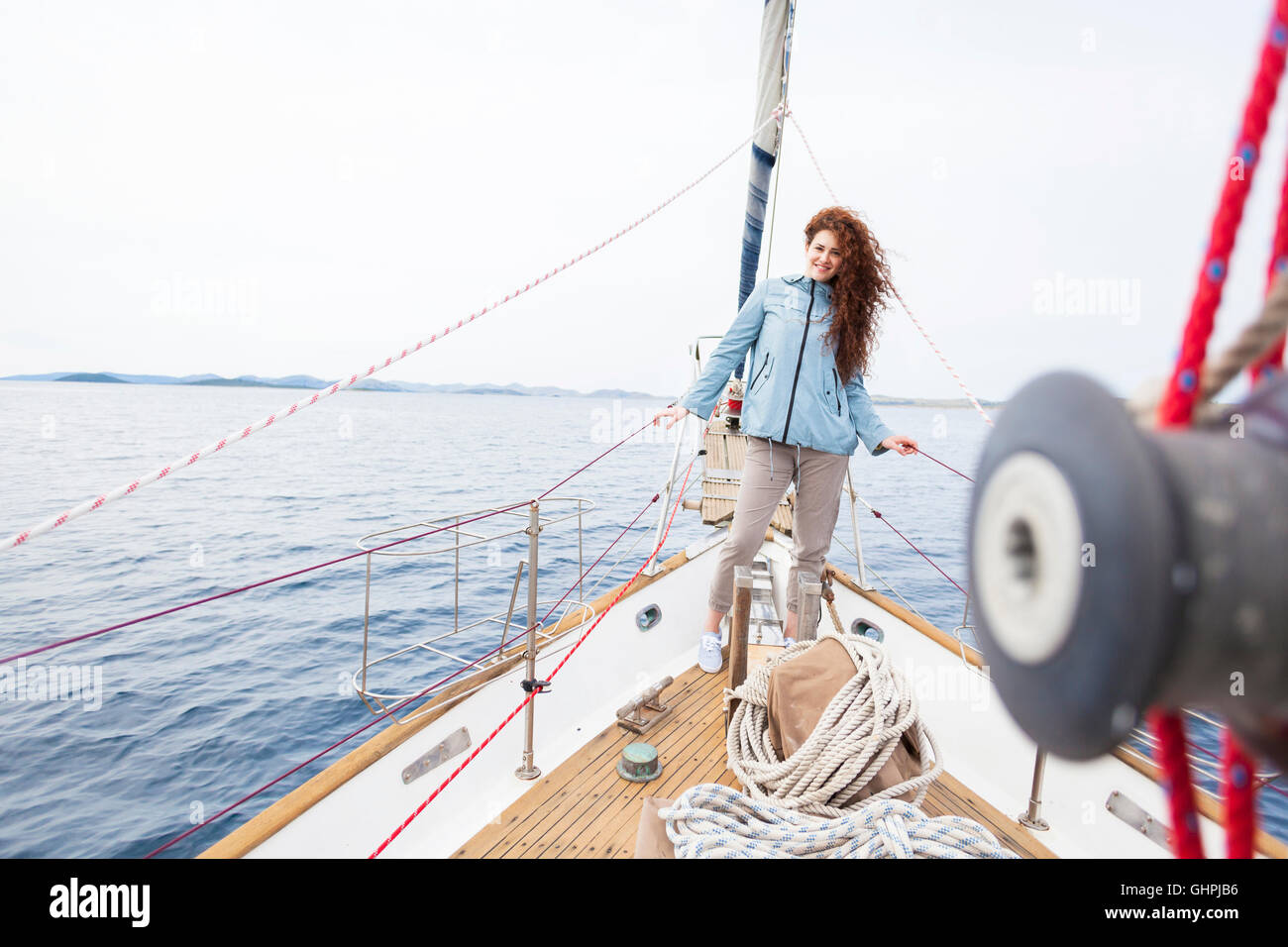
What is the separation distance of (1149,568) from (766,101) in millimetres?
5418

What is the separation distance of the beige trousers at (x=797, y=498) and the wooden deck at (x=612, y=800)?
0.81m

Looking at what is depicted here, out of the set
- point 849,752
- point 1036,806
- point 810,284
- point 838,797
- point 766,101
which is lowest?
point 1036,806

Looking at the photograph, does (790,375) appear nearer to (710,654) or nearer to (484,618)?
(710,654)

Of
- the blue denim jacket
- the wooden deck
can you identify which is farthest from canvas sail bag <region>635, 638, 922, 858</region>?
the blue denim jacket

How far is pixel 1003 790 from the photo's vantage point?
2.49 meters

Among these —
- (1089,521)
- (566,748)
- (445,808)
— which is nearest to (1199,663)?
(1089,521)

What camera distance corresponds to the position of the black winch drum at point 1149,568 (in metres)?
0.42

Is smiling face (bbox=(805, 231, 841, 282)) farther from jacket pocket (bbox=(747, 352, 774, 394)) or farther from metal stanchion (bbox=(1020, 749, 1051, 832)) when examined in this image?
metal stanchion (bbox=(1020, 749, 1051, 832))

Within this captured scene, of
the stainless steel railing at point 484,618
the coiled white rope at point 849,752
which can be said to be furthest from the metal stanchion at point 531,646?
the coiled white rope at point 849,752

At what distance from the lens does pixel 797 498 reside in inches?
116

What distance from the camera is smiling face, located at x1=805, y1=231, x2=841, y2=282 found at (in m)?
2.73

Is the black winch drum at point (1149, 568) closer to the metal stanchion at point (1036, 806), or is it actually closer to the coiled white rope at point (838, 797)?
the coiled white rope at point (838, 797)

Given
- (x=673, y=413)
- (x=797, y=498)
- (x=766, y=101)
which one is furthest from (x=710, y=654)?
(x=766, y=101)

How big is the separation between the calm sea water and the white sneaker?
0.59m
